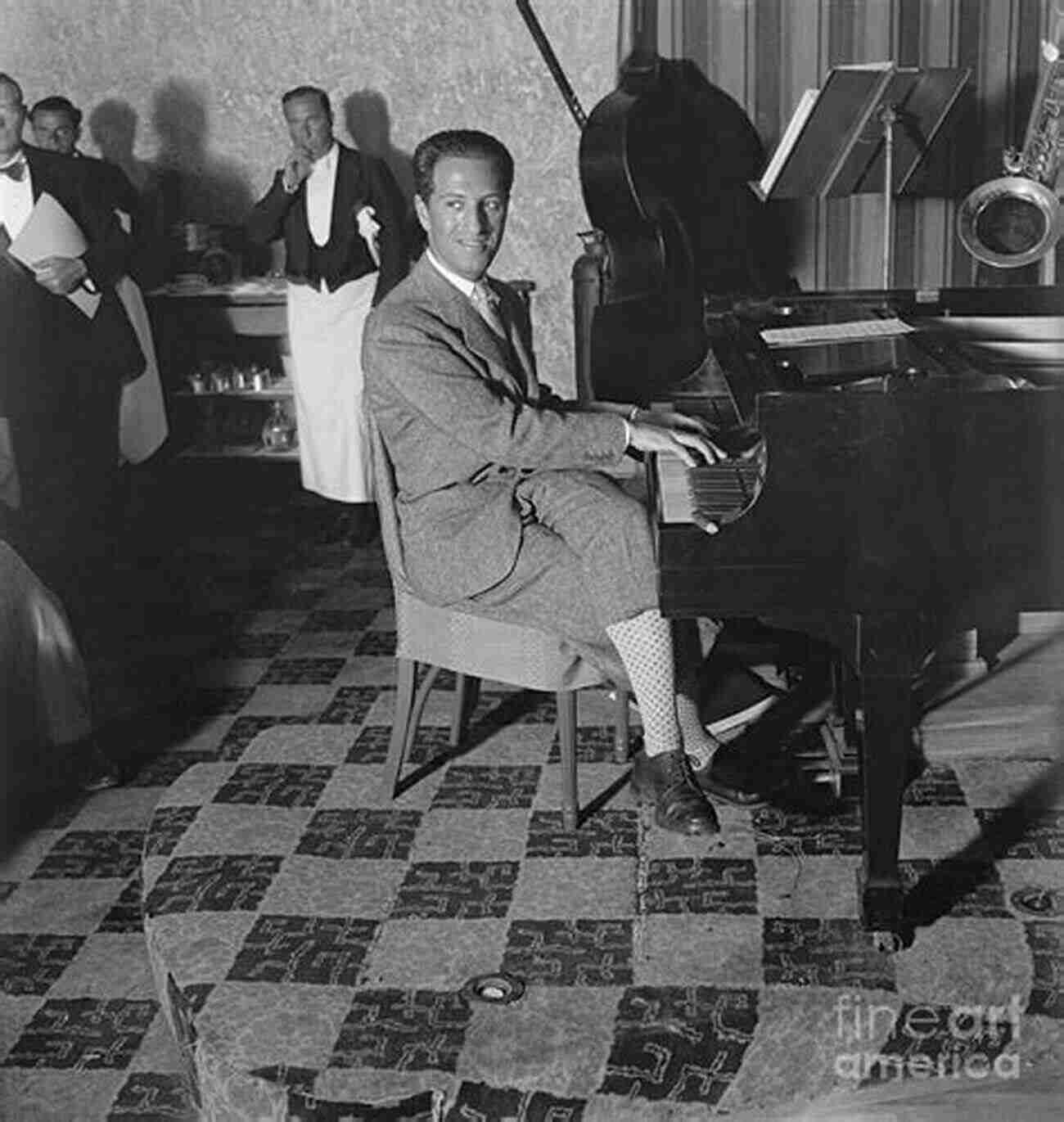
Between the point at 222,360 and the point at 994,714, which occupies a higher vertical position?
the point at 222,360

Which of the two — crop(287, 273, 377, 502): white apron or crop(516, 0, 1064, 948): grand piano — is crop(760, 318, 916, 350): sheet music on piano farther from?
crop(287, 273, 377, 502): white apron

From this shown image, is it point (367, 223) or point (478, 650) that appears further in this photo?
point (367, 223)

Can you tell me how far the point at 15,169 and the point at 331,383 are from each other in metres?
1.45

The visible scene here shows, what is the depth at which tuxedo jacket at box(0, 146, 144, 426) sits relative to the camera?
5543mm

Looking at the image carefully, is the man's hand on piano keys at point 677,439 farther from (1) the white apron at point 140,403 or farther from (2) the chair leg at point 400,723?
(1) the white apron at point 140,403

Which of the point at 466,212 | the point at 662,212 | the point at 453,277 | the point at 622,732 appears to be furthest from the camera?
the point at 662,212

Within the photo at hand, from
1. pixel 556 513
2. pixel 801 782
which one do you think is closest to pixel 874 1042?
pixel 801 782

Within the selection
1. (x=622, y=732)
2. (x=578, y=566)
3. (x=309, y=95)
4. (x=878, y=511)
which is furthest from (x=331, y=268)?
(x=878, y=511)

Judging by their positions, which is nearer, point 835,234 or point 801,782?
point 801,782

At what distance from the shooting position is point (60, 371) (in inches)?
225

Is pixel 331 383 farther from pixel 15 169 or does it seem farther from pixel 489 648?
pixel 489 648

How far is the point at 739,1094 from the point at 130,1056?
1148 mm

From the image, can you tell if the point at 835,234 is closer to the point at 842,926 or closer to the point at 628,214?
the point at 628,214

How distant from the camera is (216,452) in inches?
255
